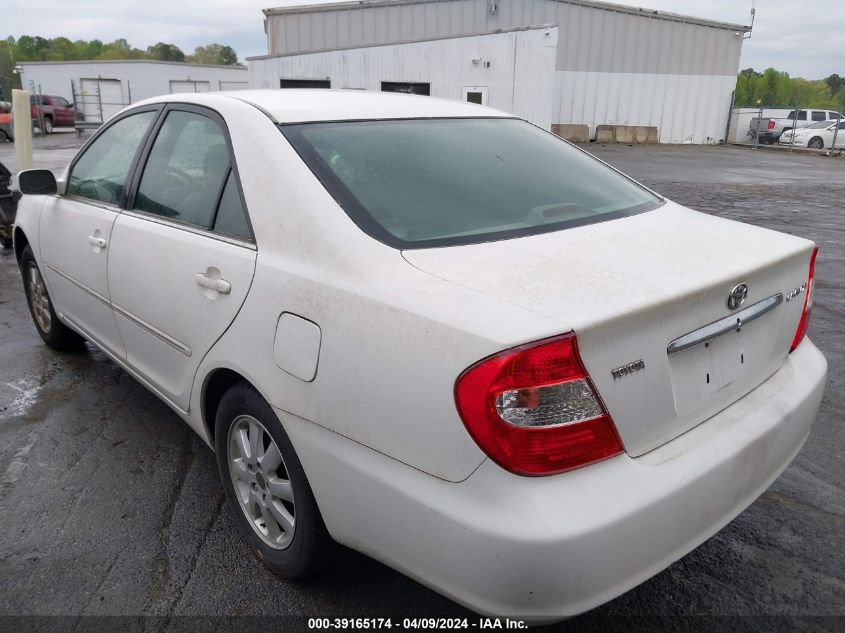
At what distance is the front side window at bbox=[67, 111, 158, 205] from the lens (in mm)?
3283

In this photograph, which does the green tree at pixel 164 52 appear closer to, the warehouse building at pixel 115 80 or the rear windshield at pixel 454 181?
the warehouse building at pixel 115 80

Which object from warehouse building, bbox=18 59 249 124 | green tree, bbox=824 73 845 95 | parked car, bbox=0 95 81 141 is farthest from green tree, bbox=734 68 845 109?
parked car, bbox=0 95 81 141

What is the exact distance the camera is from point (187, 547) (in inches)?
102

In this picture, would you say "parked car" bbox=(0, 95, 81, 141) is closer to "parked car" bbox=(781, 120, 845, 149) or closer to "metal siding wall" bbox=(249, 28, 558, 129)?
"metal siding wall" bbox=(249, 28, 558, 129)

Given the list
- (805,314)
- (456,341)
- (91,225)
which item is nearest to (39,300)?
A: (91,225)

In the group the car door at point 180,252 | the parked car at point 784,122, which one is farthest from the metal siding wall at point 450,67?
the car door at point 180,252

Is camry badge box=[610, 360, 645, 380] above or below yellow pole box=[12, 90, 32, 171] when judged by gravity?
below

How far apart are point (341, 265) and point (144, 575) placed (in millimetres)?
1348

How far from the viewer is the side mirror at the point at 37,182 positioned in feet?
12.1

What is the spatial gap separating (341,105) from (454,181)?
623 mm

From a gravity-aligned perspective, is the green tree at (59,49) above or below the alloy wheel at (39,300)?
above

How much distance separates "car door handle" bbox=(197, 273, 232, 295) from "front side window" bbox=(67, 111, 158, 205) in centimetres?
106

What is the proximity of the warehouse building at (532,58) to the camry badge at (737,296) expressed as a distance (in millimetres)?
23146

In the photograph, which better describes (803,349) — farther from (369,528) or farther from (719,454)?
(369,528)
